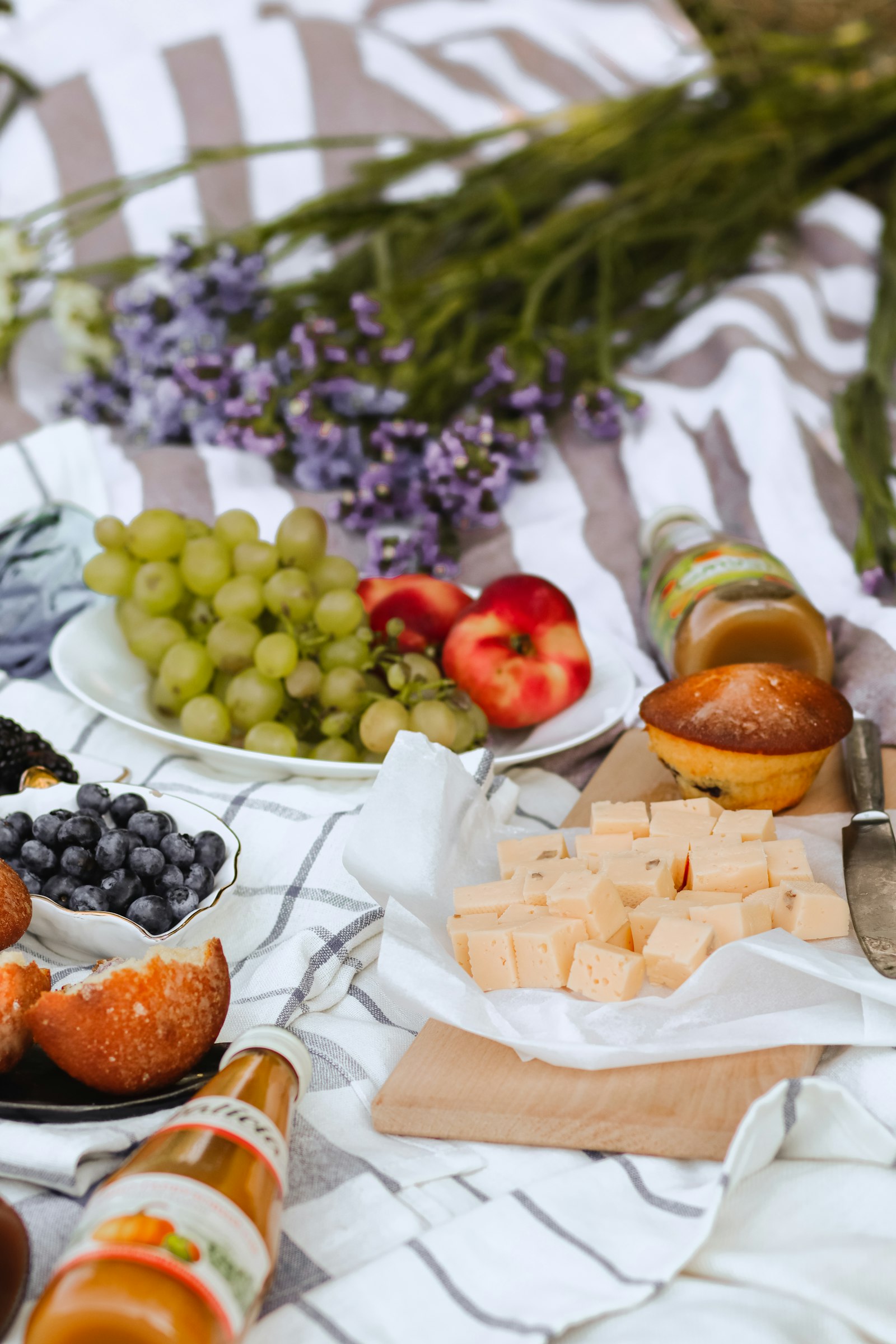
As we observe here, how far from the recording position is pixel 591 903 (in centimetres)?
67

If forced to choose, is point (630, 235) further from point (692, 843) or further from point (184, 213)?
point (692, 843)

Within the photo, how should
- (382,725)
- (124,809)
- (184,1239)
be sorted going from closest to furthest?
1. (184,1239)
2. (124,809)
3. (382,725)

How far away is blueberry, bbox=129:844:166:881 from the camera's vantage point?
2.40 feet

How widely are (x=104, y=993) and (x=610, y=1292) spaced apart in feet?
0.91

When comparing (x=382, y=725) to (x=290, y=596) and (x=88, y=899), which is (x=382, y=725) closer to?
(x=290, y=596)

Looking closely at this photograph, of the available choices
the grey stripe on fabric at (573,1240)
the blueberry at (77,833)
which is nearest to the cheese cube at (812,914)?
the grey stripe on fabric at (573,1240)

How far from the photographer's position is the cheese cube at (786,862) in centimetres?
73

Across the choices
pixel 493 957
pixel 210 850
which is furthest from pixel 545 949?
pixel 210 850

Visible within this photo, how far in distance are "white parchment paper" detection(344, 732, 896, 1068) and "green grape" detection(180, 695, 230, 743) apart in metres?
0.25

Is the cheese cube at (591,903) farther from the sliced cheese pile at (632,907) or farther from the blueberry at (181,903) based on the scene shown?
the blueberry at (181,903)

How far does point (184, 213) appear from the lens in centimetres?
175

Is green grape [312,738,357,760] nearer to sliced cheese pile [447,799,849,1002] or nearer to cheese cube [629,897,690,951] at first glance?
sliced cheese pile [447,799,849,1002]

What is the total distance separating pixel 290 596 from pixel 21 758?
269mm

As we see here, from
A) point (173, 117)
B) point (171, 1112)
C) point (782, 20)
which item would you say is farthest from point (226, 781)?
point (782, 20)
